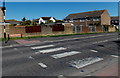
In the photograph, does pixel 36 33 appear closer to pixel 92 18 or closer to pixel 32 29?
pixel 32 29

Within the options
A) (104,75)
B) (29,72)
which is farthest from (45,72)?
(104,75)

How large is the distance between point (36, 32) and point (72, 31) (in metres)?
10.3

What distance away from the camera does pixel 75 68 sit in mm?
6957

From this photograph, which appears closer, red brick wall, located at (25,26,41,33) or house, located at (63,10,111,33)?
red brick wall, located at (25,26,41,33)

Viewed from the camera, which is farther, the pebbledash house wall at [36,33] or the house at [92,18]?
the house at [92,18]

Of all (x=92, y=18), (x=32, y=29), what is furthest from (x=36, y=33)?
(x=92, y=18)

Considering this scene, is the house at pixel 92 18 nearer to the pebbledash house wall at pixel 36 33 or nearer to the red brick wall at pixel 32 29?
the pebbledash house wall at pixel 36 33

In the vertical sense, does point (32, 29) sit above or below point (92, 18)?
below

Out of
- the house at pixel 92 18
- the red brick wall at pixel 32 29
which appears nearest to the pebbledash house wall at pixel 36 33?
the red brick wall at pixel 32 29

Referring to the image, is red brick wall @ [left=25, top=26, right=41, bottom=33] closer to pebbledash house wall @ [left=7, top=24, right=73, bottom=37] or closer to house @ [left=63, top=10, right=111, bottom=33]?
pebbledash house wall @ [left=7, top=24, right=73, bottom=37]

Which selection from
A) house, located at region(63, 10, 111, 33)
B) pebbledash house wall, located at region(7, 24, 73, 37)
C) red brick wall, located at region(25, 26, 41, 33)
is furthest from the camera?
house, located at region(63, 10, 111, 33)

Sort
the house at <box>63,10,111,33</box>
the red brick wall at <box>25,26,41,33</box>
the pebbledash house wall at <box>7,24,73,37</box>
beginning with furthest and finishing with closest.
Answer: the house at <box>63,10,111,33</box>
the red brick wall at <box>25,26,41,33</box>
the pebbledash house wall at <box>7,24,73,37</box>

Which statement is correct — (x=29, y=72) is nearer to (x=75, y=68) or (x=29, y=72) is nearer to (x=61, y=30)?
(x=75, y=68)

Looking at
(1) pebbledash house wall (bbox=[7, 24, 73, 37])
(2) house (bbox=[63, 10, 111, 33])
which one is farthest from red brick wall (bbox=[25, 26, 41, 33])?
(2) house (bbox=[63, 10, 111, 33])
